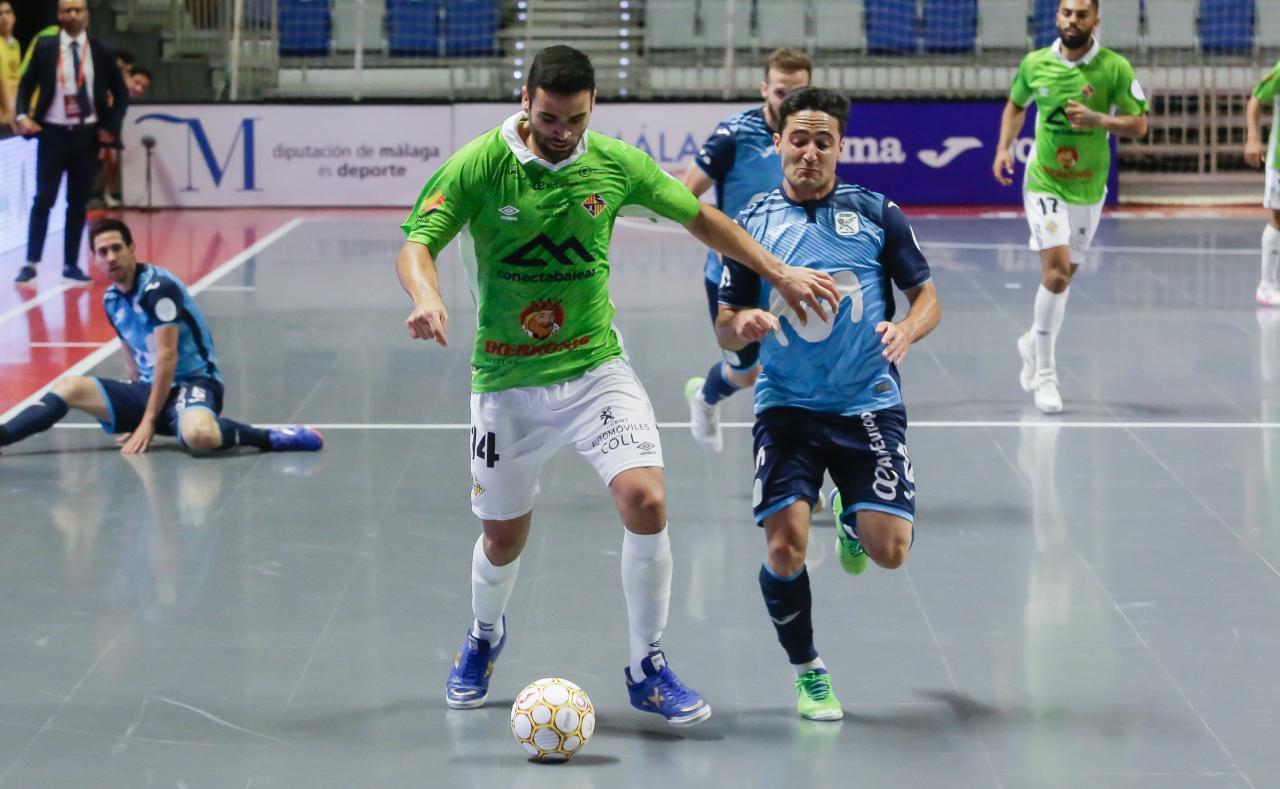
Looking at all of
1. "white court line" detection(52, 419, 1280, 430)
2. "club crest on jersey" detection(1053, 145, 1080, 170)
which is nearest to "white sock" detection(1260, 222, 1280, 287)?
"club crest on jersey" detection(1053, 145, 1080, 170)

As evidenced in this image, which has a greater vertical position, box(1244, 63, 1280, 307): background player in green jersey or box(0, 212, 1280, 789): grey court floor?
box(1244, 63, 1280, 307): background player in green jersey

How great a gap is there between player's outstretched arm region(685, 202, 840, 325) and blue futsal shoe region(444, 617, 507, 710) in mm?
1479

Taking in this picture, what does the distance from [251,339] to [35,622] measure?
5.97 meters

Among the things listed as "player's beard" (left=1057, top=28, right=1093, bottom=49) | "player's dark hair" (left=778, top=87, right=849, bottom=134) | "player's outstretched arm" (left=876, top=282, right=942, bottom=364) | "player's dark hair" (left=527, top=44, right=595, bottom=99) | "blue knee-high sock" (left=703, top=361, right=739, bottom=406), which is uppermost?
"player's beard" (left=1057, top=28, right=1093, bottom=49)

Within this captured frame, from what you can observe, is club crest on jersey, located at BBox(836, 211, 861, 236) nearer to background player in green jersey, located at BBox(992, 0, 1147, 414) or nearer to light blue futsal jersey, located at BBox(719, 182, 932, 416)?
light blue futsal jersey, located at BBox(719, 182, 932, 416)

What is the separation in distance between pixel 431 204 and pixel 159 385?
435cm

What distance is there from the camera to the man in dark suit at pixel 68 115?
14969 mm

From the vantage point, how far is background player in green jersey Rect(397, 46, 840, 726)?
5070 mm

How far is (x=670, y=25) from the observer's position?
23016 millimetres

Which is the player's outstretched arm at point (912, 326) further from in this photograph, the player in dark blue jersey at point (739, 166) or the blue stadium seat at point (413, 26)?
the blue stadium seat at point (413, 26)

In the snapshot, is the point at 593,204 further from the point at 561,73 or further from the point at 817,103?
the point at 817,103

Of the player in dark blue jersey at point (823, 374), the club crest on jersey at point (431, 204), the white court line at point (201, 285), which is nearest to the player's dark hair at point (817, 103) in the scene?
the player in dark blue jersey at point (823, 374)

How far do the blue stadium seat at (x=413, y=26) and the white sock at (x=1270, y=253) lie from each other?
1280 centimetres

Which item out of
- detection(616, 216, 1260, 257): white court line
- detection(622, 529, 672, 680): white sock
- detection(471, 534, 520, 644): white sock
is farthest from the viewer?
detection(616, 216, 1260, 257): white court line
